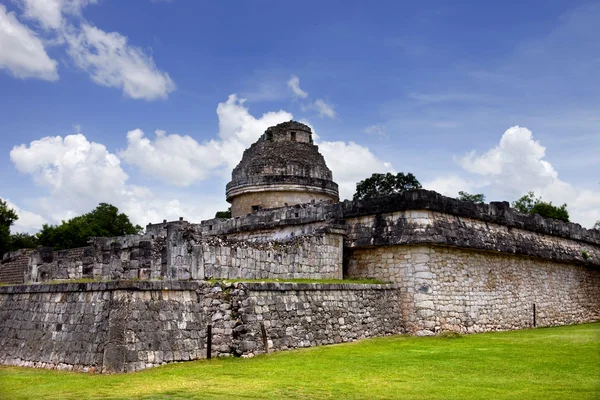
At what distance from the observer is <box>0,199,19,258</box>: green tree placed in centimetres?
5084

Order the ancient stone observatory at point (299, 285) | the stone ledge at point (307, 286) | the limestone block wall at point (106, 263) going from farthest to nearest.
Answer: the limestone block wall at point (106, 263) < the stone ledge at point (307, 286) < the ancient stone observatory at point (299, 285)

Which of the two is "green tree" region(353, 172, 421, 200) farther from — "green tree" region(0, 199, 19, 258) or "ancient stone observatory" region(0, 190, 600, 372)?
"green tree" region(0, 199, 19, 258)

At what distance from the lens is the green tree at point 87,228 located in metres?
55.8

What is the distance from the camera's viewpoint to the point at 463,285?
790 inches

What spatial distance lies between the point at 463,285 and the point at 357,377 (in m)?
9.76

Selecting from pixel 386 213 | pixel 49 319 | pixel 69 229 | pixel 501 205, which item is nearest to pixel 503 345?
pixel 386 213

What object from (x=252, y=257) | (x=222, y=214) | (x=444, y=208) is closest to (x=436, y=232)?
(x=444, y=208)

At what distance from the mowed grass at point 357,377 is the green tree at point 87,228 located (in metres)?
43.7

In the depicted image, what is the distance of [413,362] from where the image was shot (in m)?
13.1

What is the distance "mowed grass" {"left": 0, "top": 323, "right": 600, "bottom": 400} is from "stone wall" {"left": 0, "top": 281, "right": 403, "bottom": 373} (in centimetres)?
42

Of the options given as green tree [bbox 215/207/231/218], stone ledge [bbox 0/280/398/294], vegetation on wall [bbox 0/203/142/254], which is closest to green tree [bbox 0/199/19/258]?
vegetation on wall [bbox 0/203/142/254]

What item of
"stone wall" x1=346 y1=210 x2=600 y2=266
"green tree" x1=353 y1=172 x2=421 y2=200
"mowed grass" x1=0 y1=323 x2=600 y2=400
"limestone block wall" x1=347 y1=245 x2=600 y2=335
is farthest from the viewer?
"green tree" x1=353 y1=172 x2=421 y2=200

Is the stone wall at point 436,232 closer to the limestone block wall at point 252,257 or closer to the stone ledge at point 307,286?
the limestone block wall at point 252,257

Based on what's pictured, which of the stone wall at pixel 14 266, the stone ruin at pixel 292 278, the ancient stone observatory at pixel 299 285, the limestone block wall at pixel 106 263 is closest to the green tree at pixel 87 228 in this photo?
the stone wall at pixel 14 266
